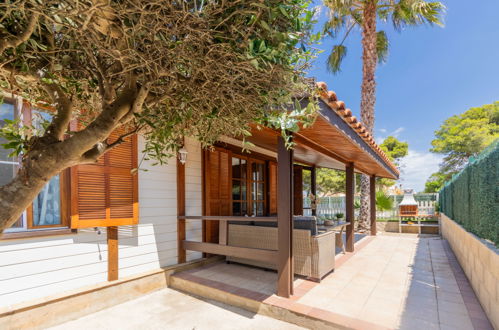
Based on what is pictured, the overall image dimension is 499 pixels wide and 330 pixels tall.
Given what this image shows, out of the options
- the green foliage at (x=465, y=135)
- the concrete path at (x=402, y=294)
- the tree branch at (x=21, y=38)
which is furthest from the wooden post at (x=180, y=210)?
the green foliage at (x=465, y=135)

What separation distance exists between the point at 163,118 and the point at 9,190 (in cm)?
88

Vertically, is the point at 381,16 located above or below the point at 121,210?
above

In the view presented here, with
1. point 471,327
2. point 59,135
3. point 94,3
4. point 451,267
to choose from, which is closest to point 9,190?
point 59,135

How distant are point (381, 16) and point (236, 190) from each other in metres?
8.19

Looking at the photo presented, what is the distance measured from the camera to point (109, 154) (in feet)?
11.1

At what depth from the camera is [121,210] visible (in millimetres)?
3479

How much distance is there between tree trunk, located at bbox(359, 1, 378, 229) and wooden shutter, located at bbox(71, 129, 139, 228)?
7.50 metres

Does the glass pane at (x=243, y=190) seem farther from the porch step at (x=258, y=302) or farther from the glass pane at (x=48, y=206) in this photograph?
the glass pane at (x=48, y=206)

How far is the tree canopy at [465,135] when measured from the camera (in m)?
13.0

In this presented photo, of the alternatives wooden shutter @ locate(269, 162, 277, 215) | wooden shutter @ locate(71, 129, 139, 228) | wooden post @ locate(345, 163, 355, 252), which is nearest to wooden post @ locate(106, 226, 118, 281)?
wooden shutter @ locate(71, 129, 139, 228)

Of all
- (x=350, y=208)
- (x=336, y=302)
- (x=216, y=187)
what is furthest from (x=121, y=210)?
(x=350, y=208)

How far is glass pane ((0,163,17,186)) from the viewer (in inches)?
108

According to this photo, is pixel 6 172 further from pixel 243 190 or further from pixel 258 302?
pixel 243 190

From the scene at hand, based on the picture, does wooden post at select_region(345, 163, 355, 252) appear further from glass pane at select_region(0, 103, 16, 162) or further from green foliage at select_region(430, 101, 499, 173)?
green foliage at select_region(430, 101, 499, 173)
